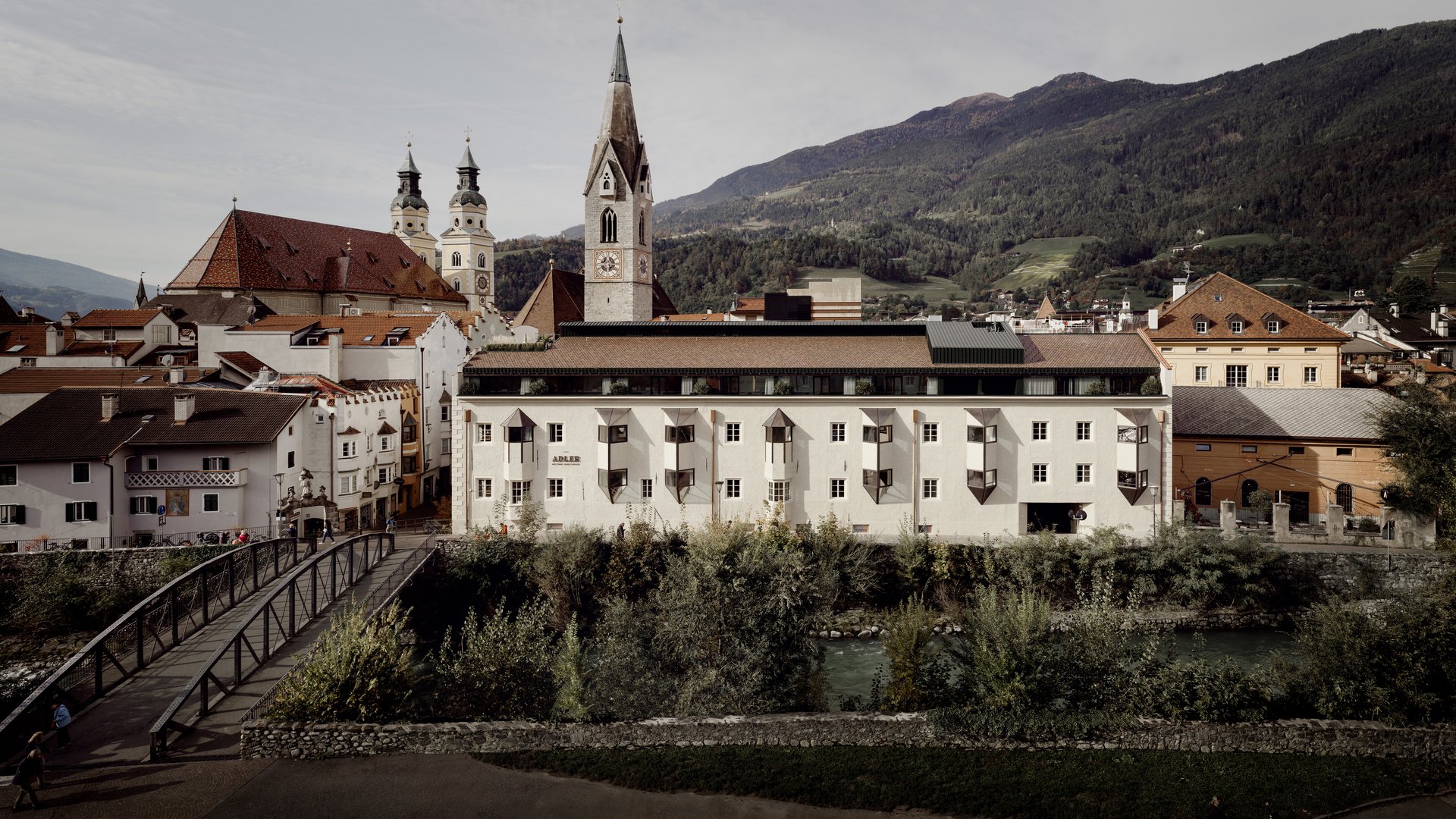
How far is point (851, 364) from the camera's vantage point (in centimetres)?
4306

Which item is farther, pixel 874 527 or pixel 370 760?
pixel 874 527

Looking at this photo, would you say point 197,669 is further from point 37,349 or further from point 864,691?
point 37,349

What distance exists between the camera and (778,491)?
42469 millimetres

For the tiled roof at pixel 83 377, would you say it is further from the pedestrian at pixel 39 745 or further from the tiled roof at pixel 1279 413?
the tiled roof at pixel 1279 413

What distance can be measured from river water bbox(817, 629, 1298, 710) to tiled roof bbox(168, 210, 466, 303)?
68694 mm

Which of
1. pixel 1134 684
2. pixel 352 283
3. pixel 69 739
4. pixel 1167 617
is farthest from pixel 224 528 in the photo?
pixel 352 283

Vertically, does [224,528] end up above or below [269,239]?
below

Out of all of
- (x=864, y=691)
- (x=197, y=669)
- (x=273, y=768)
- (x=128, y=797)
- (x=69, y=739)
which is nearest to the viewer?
(x=128, y=797)

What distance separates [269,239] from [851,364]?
67275 mm

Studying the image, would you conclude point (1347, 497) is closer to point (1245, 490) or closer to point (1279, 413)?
point (1245, 490)

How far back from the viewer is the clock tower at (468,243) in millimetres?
119188

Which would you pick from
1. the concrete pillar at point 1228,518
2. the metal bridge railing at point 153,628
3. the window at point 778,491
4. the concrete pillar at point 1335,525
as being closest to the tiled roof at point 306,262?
the metal bridge railing at point 153,628

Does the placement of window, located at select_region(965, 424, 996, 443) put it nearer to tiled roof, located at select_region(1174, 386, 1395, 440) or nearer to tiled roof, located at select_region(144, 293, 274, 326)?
tiled roof, located at select_region(1174, 386, 1395, 440)

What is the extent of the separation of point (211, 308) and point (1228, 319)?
264ft
